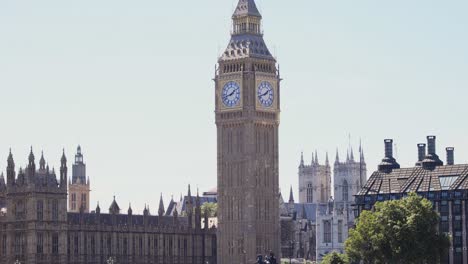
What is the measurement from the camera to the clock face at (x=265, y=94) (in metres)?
194

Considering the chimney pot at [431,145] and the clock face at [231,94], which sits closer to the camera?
the chimney pot at [431,145]

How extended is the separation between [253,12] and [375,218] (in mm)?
63876

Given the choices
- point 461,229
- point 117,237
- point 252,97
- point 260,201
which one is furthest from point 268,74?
point 461,229

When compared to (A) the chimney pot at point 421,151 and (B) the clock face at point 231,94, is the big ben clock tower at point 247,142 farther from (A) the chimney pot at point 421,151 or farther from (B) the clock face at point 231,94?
(A) the chimney pot at point 421,151

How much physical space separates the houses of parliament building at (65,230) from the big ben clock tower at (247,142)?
7.81m

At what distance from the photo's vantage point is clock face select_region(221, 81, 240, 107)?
193875mm

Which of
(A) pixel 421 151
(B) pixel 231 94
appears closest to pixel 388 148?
(A) pixel 421 151

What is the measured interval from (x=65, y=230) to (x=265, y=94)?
3677 centimetres

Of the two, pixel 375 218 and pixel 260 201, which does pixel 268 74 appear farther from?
pixel 375 218

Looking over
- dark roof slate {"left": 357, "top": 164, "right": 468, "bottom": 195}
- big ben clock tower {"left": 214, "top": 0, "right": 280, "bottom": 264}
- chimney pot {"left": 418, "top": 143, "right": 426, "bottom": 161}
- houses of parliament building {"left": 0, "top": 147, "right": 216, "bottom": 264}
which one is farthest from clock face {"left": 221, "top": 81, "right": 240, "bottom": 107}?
dark roof slate {"left": 357, "top": 164, "right": 468, "bottom": 195}

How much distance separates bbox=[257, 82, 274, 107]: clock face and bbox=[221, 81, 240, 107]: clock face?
3.03 m

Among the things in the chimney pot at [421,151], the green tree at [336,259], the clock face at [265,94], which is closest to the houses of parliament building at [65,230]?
the clock face at [265,94]

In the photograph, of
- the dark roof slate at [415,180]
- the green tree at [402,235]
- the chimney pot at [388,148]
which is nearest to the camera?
the green tree at [402,235]

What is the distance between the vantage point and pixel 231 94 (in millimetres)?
194750
